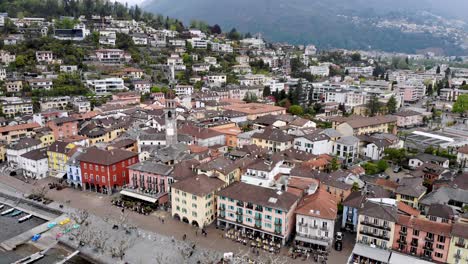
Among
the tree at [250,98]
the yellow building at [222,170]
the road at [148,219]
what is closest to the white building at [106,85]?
the tree at [250,98]

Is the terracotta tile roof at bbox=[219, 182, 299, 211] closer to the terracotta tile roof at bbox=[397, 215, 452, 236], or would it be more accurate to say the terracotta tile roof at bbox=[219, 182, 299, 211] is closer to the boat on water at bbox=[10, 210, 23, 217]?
the terracotta tile roof at bbox=[397, 215, 452, 236]

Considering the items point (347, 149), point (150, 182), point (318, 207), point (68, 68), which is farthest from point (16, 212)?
point (68, 68)

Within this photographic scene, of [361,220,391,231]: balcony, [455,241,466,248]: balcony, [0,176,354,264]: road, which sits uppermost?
[361,220,391,231]: balcony

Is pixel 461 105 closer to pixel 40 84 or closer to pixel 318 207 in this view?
pixel 318 207

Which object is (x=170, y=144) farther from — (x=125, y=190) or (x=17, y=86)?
(x=17, y=86)

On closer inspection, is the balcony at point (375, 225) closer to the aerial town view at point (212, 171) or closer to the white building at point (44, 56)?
the aerial town view at point (212, 171)

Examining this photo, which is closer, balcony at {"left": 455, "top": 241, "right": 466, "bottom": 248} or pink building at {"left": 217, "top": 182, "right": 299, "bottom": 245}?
balcony at {"left": 455, "top": 241, "right": 466, "bottom": 248}

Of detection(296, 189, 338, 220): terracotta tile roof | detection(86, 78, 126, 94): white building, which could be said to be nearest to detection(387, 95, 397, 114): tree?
detection(296, 189, 338, 220): terracotta tile roof

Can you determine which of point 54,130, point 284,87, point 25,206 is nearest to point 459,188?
point 25,206
